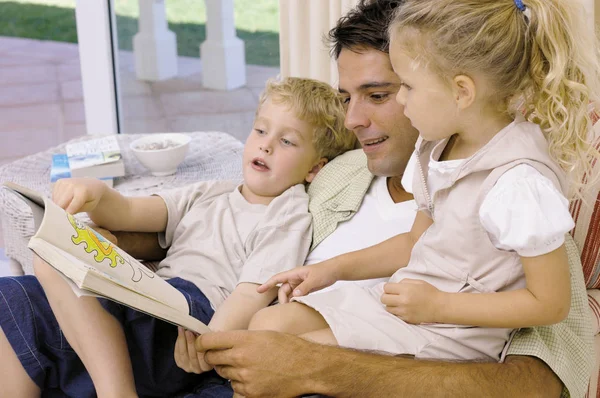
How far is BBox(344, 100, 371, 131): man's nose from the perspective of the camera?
1.86 meters

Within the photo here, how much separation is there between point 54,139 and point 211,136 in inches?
76.4

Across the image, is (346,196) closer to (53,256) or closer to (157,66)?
(53,256)

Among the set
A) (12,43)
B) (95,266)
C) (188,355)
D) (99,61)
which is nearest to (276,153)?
(188,355)

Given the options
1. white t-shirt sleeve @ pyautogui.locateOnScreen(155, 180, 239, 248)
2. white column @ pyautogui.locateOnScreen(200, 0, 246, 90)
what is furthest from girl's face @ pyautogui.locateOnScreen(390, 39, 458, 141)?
white column @ pyautogui.locateOnScreen(200, 0, 246, 90)

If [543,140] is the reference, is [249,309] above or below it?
below

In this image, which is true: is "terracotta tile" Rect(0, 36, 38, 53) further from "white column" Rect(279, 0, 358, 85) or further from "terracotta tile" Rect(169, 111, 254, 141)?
"white column" Rect(279, 0, 358, 85)

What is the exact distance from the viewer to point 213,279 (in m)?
1.83

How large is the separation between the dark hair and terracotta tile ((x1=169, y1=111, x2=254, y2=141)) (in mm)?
2795

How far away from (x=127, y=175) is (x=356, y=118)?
3.22 feet

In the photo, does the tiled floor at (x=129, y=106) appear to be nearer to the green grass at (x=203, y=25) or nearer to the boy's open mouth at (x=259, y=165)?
the green grass at (x=203, y=25)

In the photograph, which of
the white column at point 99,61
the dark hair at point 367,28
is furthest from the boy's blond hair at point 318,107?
the white column at point 99,61

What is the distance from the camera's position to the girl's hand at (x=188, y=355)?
155 cm

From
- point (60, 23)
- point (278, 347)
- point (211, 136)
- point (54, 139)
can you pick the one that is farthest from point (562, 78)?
point (60, 23)

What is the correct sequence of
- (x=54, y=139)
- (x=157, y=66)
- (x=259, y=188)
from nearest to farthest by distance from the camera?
(x=259, y=188) < (x=54, y=139) < (x=157, y=66)
